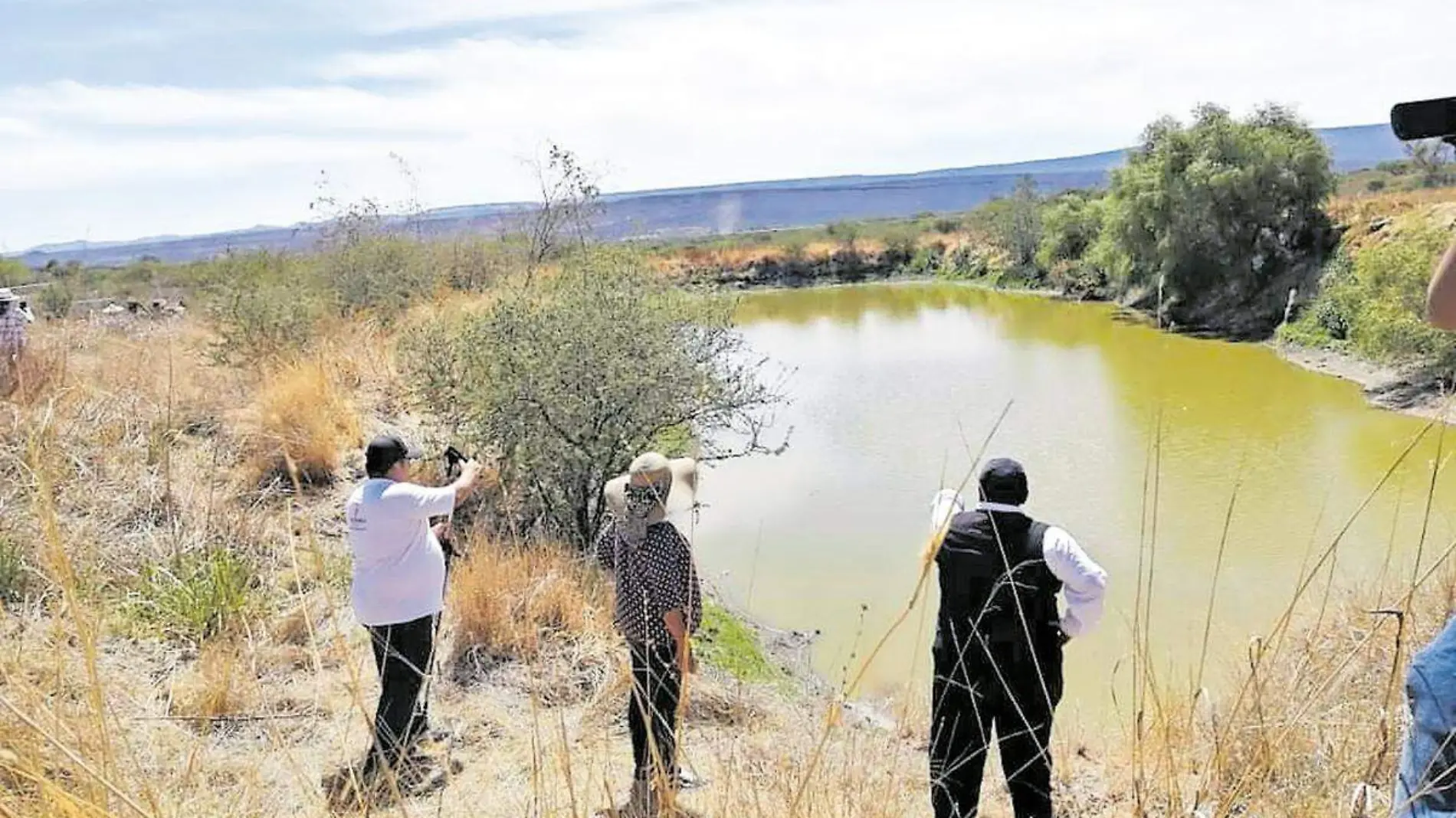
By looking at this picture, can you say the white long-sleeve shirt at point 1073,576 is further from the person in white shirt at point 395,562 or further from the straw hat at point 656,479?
the person in white shirt at point 395,562

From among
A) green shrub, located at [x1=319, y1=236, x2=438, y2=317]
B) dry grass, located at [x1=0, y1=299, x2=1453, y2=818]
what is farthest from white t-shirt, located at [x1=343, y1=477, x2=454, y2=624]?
green shrub, located at [x1=319, y1=236, x2=438, y2=317]

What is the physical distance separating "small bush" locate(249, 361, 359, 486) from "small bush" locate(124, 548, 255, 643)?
1.97 m

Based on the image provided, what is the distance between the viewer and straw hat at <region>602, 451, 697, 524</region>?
→ 3.52 metres

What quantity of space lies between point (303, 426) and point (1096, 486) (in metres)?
7.96

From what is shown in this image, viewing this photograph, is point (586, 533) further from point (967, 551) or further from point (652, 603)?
point (967, 551)

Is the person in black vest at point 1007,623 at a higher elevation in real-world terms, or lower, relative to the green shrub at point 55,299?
lower

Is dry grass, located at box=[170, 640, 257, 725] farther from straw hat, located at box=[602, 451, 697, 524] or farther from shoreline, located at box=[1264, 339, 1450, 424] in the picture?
shoreline, located at box=[1264, 339, 1450, 424]

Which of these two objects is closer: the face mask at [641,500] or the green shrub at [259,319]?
the face mask at [641,500]

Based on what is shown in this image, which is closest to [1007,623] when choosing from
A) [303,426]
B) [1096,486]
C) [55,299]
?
[303,426]

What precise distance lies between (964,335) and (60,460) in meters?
→ 22.4

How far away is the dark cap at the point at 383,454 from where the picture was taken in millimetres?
3613

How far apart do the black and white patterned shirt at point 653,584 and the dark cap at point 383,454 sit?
0.80m

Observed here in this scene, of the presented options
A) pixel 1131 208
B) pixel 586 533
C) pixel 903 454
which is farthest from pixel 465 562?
pixel 1131 208

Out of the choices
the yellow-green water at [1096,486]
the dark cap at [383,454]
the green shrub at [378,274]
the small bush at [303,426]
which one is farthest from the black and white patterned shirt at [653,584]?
the green shrub at [378,274]
